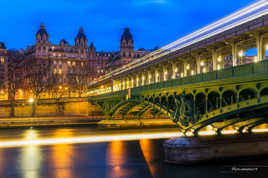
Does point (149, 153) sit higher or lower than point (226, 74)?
lower

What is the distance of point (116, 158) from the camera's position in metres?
38.0

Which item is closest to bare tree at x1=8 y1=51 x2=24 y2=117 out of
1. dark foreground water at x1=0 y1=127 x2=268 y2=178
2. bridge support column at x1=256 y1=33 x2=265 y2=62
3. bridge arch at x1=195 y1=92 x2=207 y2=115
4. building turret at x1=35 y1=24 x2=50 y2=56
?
building turret at x1=35 y1=24 x2=50 y2=56

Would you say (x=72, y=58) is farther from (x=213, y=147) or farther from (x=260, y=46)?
(x=260, y=46)

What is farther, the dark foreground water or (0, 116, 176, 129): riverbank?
(0, 116, 176, 129): riverbank

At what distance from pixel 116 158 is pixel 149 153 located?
13.9ft

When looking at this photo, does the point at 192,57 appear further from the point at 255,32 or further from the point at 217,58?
the point at 255,32

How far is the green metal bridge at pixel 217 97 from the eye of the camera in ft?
78.9

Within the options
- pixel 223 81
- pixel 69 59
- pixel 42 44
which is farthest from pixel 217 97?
pixel 69 59

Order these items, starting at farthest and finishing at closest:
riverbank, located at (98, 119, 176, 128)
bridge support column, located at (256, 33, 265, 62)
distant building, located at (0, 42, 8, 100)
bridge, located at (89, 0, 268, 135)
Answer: distant building, located at (0, 42, 8, 100), riverbank, located at (98, 119, 176, 128), bridge support column, located at (256, 33, 265, 62), bridge, located at (89, 0, 268, 135)

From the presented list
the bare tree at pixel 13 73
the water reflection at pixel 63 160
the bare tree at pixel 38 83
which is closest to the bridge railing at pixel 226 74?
the water reflection at pixel 63 160

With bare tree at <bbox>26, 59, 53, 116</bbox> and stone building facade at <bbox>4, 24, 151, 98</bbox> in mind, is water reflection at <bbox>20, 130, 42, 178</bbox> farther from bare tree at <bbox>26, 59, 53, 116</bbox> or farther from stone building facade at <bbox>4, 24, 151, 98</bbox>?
stone building facade at <bbox>4, 24, 151, 98</bbox>

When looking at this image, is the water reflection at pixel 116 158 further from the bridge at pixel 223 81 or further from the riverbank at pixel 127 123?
the riverbank at pixel 127 123

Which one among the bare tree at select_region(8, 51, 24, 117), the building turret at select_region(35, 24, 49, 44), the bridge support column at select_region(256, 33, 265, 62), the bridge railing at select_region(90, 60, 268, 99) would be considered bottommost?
the bridge railing at select_region(90, 60, 268, 99)

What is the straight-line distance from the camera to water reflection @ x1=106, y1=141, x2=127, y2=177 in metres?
30.6
